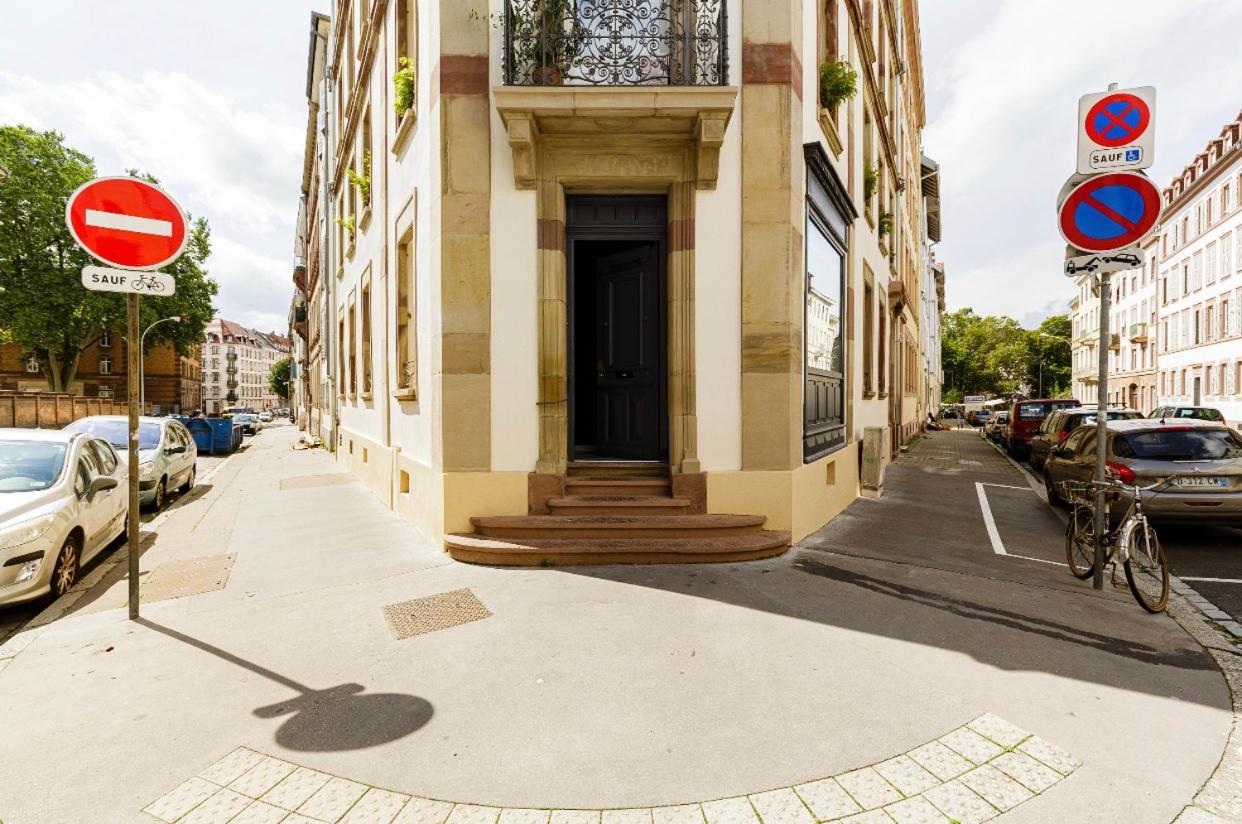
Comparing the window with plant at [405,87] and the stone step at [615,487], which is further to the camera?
the window with plant at [405,87]

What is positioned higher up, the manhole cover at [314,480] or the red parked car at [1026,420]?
the red parked car at [1026,420]

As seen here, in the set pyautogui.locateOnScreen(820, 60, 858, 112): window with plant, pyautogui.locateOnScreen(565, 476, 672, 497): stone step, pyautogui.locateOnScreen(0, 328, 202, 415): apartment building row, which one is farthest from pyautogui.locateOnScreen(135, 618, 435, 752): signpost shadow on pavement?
pyautogui.locateOnScreen(0, 328, 202, 415): apartment building row

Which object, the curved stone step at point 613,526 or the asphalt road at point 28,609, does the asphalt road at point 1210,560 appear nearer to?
the curved stone step at point 613,526

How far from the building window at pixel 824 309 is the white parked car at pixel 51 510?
709 centimetres

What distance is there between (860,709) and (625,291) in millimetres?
5460

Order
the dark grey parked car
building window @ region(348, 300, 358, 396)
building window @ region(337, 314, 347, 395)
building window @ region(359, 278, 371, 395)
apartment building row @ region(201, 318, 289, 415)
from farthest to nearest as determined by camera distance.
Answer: apartment building row @ region(201, 318, 289, 415) → building window @ region(337, 314, 347, 395) → building window @ region(348, 300, 358, 396) → the dark grey parked car → building window @ region(359, 278, 371, 395)

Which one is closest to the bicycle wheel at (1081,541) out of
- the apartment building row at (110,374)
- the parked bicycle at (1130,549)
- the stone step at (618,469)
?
the parked bicycle at (1130,549)

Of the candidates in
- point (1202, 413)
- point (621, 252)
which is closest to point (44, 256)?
point (621, 252)

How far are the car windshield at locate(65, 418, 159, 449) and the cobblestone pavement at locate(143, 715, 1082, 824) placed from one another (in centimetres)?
1108

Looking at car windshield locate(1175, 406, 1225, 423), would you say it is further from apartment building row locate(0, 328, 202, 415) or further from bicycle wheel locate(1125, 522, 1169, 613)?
apartment building row locate(0, 328, 202, 415)

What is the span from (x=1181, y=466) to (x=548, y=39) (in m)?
8.52

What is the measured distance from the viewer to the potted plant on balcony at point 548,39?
6.58m

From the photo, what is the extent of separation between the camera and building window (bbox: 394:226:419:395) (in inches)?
342

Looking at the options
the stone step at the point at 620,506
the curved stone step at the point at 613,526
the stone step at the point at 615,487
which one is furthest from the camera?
the stone step at the point at 615,487
